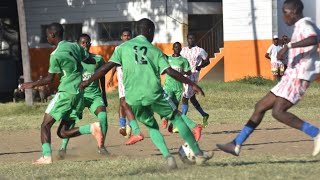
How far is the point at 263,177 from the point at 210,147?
15.0 feet

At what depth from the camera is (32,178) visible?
9180 millimetres

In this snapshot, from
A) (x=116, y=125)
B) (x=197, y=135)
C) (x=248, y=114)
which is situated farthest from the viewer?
(x=248, y=114)

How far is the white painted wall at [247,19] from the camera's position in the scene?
2803 cm

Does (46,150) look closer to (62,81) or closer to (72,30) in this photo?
(62,81)

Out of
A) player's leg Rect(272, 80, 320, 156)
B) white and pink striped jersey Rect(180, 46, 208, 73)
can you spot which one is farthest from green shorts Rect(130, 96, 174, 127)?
white and pink striped jersey Rect(180, 46, 208, 73)

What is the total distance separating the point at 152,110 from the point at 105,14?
854 inches

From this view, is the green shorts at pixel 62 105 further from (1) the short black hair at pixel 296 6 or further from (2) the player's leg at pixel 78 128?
(1) the short black hair at pixel 296 6

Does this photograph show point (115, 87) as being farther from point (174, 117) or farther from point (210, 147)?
point (174, 117)

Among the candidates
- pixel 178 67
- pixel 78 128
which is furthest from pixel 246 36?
pixel 78 128

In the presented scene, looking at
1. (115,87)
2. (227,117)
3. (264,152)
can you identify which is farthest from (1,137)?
(115,87)

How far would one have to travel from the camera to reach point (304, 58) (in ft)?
31.2

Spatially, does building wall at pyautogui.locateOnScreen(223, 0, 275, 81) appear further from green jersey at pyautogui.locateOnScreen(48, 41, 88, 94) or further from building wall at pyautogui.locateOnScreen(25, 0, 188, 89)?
green jersey at pyautogui.locateOnScreen(48, 41, 88, 94)

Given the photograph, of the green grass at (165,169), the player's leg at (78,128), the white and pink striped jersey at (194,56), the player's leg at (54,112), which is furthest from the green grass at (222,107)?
the green grass at (165,169)

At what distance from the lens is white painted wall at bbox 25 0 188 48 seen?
97.1 ft
